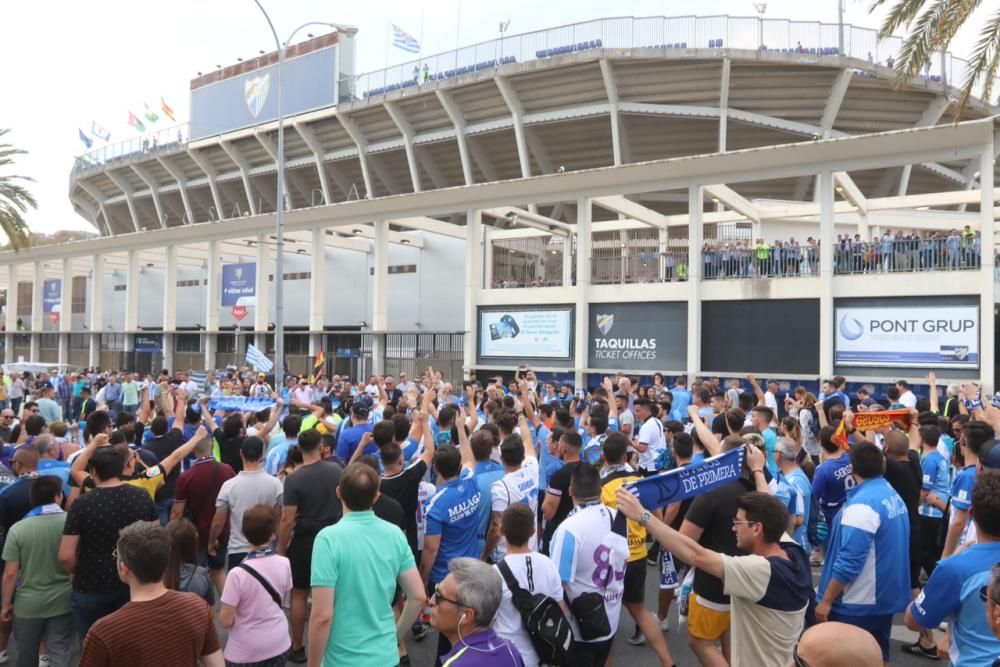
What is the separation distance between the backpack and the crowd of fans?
0.01m

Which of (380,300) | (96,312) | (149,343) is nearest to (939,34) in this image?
(380,300)

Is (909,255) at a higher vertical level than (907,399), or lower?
higher

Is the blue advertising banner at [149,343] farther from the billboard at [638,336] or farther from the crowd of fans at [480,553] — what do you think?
the crowd of fans at [480,553]

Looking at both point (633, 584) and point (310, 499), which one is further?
point (310, 499)

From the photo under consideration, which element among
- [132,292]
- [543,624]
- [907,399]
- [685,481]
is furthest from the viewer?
[132,292]

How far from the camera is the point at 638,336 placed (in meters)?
20.6

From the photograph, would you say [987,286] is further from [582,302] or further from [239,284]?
[239,284]

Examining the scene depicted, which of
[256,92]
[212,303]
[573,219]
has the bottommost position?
[212,303]

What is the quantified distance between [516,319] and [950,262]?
38.7 feet

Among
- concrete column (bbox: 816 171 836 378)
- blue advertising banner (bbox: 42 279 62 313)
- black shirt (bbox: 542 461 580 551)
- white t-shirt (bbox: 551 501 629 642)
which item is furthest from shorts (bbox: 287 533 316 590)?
blue advertising banner (bbox: 42 279 62 313)

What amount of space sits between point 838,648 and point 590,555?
7.15ft

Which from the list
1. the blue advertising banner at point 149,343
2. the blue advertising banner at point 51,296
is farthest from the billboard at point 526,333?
the blue advertising banner at point 51,296

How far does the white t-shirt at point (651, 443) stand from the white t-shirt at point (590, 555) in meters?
4.47

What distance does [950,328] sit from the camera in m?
16.2
